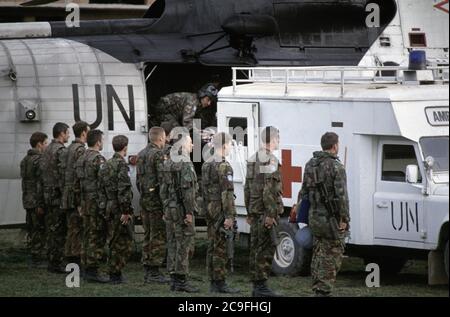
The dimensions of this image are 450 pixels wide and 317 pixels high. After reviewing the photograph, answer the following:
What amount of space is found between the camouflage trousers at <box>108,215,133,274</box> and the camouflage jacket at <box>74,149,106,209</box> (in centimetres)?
35

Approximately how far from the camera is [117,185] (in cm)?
1408

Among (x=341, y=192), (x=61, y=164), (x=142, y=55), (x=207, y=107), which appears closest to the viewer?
(x=341, y=192)

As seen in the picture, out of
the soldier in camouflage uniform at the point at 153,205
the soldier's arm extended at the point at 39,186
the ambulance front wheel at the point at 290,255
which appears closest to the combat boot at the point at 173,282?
the soldier in camouflage uniform at the point at 153,205

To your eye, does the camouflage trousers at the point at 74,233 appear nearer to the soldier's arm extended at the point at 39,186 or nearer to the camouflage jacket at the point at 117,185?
the soldier's arm extended at the point at 39,186

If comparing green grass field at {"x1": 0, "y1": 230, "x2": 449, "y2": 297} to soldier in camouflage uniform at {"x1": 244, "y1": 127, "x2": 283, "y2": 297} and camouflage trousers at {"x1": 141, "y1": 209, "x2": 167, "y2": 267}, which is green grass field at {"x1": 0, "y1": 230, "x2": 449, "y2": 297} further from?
soldier in camouflage uniform at {"x1": 244, "y1": 127, "x2": 283, "y2": 297}

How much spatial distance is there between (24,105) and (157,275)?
12.1 ft

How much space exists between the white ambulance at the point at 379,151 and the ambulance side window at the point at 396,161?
0.01m

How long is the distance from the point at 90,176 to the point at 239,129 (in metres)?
2.25

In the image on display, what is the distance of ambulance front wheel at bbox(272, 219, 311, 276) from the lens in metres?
14.6

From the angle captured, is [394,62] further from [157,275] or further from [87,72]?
[157,275]

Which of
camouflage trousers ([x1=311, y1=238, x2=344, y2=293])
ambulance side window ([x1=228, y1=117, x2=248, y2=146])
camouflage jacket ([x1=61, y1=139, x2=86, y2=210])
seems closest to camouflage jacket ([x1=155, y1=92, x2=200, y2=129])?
ambulance side window ([x1=228, y1=117, x2=248, y2=146])

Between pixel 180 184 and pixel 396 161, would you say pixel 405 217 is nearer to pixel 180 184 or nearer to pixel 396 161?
pixel 396 161

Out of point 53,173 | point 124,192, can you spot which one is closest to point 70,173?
point 53,173

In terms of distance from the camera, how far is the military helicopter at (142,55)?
1667 cm
